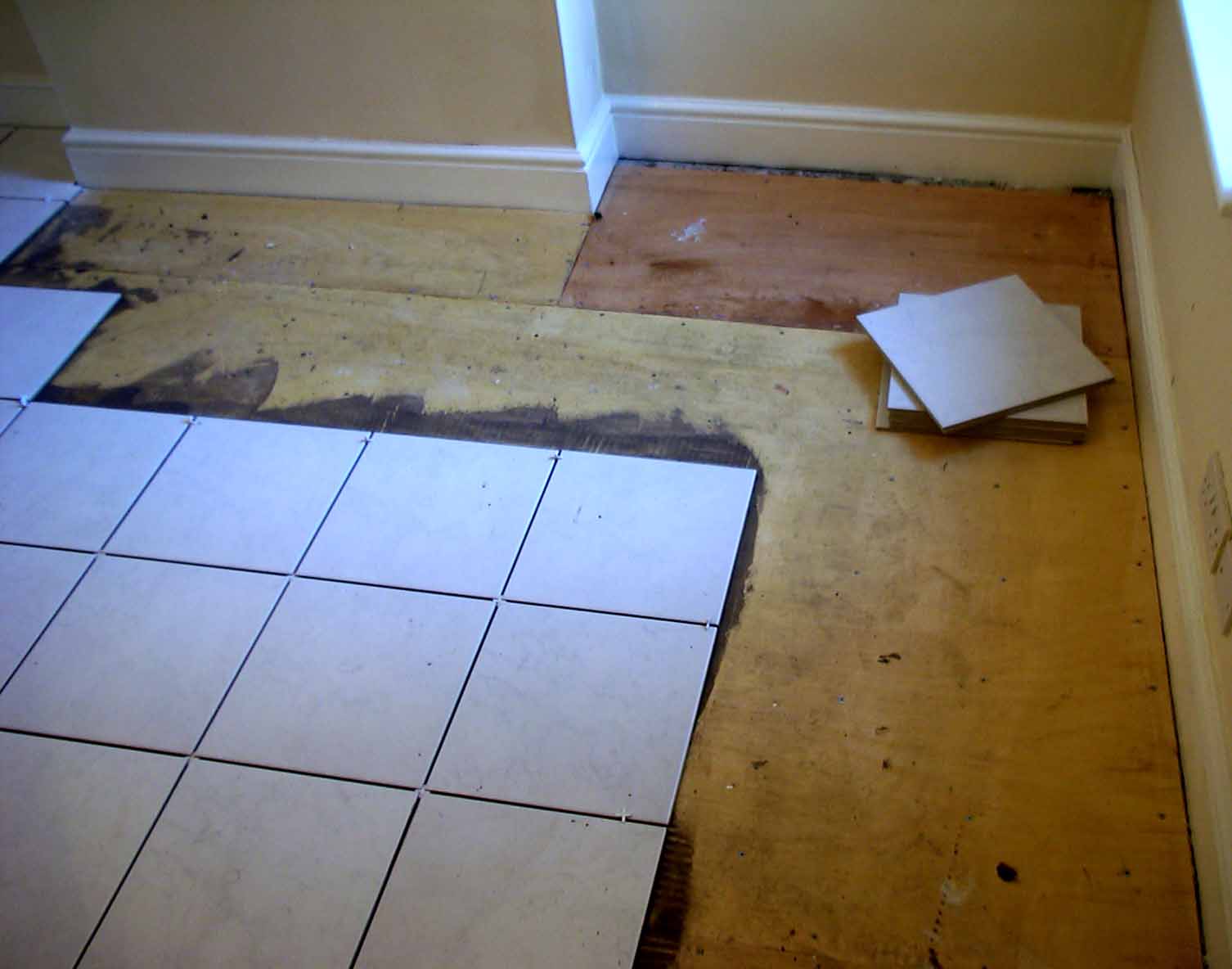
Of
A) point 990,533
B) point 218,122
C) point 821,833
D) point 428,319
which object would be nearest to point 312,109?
point 218,122

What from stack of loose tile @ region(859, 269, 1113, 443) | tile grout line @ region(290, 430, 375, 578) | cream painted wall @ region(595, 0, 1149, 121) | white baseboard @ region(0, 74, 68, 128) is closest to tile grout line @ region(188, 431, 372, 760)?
tile grout line @ region(290, 430, 375, 578)

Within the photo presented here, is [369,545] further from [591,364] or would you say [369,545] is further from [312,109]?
[312,109]

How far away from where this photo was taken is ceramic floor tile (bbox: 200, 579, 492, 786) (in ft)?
5.15

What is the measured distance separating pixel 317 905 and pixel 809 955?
2.09ft

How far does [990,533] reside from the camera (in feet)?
5.79

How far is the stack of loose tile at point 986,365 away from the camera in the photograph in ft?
6.17

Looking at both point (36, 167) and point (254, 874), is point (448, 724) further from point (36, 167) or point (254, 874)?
point (36, 167)

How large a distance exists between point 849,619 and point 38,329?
5.97 ft

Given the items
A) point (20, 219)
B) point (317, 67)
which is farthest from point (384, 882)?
point (20, 219)

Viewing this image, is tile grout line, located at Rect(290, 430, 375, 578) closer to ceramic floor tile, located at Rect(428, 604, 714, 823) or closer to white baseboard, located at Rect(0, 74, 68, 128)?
ceramic floor tile, located at Rect(428, 604, 714, 823)

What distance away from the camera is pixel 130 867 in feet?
4.84

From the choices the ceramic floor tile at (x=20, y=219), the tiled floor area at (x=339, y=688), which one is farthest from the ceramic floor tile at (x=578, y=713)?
the ceramic floor tile at (x=20, y=219)

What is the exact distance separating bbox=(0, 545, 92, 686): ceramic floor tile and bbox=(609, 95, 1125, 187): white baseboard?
1545mm

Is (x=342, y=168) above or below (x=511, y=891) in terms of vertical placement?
above
